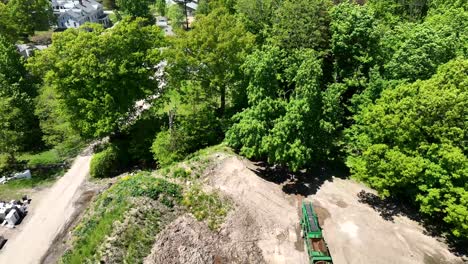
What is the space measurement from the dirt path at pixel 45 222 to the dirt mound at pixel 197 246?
11.3 meters

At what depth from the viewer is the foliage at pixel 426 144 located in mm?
24750

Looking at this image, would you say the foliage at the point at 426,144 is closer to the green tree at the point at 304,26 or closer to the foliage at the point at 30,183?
the green tree at the point at 304,26

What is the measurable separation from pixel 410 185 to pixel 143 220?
2082 centimetres

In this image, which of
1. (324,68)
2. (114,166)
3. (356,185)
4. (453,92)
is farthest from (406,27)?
(114,166)

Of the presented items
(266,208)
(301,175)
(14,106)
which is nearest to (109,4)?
(14,106)

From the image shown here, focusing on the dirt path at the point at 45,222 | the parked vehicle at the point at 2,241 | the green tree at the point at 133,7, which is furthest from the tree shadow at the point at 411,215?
the green tree at the point at 133,7

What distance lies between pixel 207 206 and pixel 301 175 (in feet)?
33.7

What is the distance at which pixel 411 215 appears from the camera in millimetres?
30484

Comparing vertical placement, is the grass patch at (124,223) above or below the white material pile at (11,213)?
above

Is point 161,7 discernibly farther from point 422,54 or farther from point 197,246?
point 197,246

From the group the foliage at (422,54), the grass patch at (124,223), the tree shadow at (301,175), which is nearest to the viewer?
the grass patch at (124,223)

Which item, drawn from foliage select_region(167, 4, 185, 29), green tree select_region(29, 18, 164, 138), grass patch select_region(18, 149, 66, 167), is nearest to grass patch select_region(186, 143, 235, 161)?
green tree select_region(29, 18, 164, 138)

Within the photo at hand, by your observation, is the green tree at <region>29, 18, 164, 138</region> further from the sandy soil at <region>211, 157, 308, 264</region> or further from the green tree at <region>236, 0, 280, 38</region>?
the sandy soil at <region>211, 157, 308, 264</region>

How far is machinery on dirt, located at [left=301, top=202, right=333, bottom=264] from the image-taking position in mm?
24747
